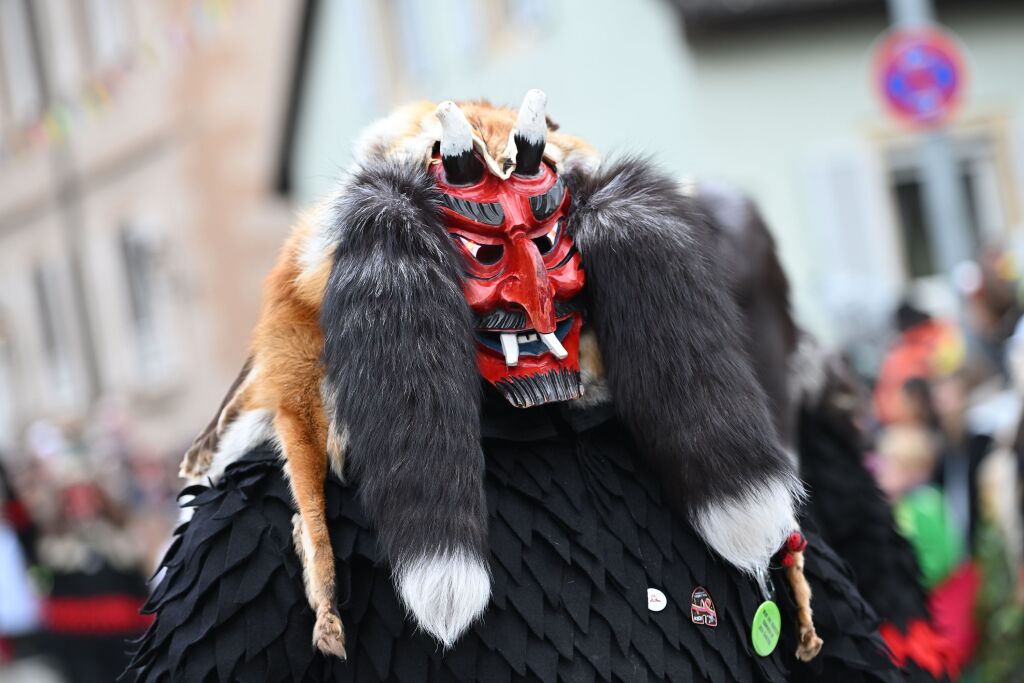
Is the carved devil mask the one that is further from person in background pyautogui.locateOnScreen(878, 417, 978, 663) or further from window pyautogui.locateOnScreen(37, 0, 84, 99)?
window pyautogui.locateOnScreen(37, 0, 84, 99)

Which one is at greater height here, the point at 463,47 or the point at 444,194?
the point at 463,47

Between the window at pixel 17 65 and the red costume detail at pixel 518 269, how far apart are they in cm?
2481

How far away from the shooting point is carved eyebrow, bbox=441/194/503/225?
260 cm

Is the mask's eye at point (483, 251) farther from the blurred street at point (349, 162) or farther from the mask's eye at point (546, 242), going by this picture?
the blurred street at point (349, 162)

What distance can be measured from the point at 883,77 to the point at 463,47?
757cm

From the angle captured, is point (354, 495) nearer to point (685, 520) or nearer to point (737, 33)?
point (685, 520)

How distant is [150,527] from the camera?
8719 mm

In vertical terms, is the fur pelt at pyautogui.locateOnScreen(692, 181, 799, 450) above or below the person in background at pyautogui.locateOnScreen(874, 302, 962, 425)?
above

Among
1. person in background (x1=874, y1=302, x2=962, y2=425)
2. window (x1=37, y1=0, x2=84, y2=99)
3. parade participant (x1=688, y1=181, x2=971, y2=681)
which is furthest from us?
window (x1=37, y1=0, x2=84, y2=99)

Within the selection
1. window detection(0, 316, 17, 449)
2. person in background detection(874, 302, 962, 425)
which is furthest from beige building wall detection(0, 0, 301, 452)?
person in background detection(874, 302, 962, 425)

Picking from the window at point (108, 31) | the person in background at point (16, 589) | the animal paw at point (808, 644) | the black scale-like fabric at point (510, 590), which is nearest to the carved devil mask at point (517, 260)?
the black scale-like fabric at point (510, 590)

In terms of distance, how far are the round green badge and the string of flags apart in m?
12.8

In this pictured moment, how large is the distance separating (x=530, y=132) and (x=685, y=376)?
510 millimetres

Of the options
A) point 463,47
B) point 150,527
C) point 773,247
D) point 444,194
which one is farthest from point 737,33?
point 444,194
